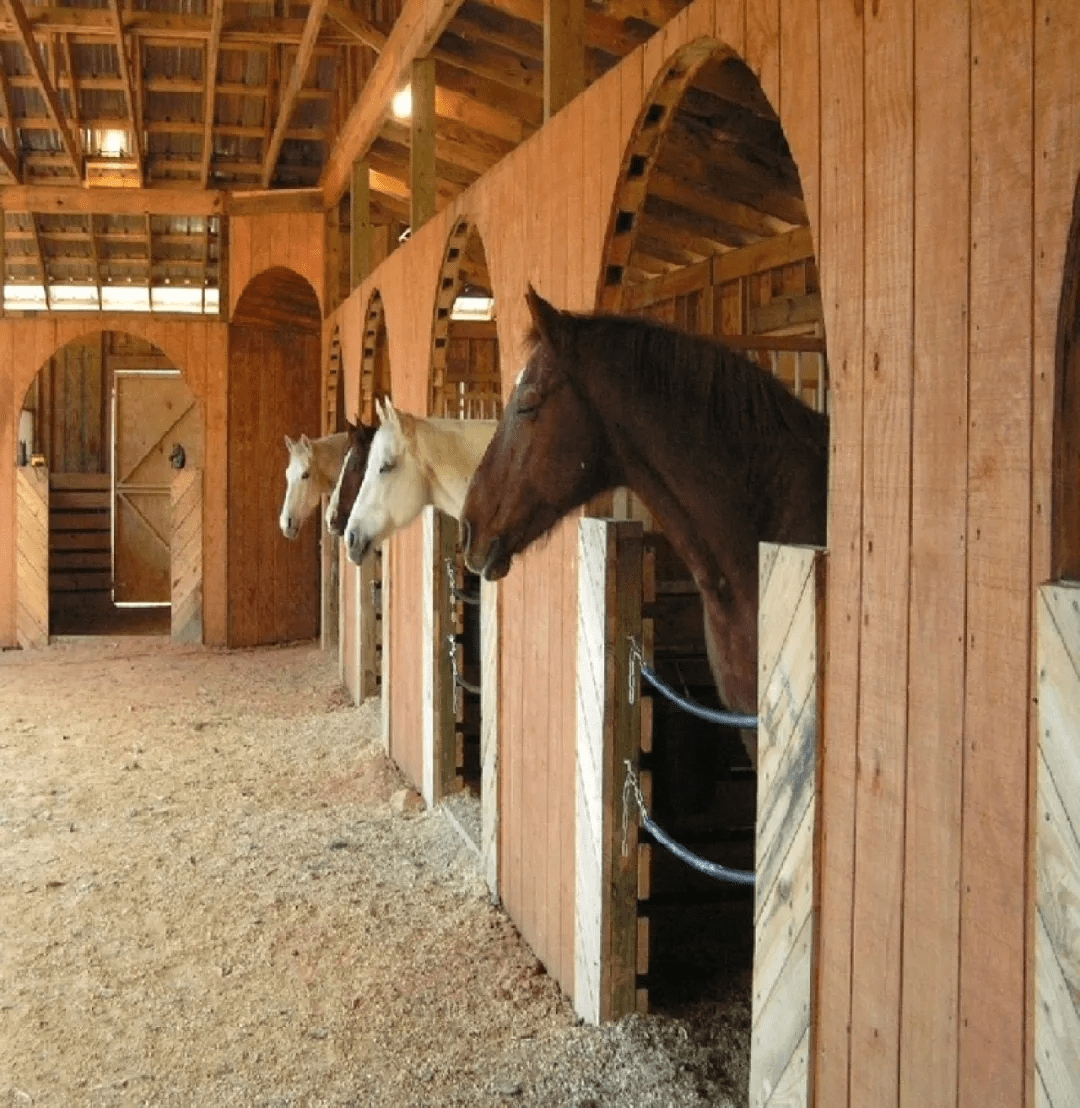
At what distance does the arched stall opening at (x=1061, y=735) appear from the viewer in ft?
4.50

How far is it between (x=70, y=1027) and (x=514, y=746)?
1.59 meters

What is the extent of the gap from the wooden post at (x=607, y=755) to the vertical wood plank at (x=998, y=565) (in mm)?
1575

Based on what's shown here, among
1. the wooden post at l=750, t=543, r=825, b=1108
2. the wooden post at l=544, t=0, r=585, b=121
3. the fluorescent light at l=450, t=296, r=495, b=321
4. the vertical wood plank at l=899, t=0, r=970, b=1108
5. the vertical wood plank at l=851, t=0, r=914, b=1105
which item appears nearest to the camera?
the vertical wood plank at l=899, t=0, r=970, b=1108

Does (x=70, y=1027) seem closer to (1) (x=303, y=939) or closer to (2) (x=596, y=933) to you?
(1) (x=303, y=939)

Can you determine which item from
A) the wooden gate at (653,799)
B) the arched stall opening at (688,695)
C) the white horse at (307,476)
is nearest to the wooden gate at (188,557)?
the white horse at (307,476)

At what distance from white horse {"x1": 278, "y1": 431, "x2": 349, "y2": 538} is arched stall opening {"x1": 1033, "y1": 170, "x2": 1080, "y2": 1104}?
22.3 ft

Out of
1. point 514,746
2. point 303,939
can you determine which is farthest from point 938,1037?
point 303,939

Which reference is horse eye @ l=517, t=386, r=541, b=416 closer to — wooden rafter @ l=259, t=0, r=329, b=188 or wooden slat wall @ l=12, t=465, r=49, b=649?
wooden rafter @ l=259, t=0, r=329, b=188

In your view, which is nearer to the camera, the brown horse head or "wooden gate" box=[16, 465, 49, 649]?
the brown horse head

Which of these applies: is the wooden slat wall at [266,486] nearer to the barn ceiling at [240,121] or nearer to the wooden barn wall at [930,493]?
the barn ceiling at [240,121]

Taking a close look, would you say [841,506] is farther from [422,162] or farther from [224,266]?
[224,266]

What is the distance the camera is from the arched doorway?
10984 millimetres

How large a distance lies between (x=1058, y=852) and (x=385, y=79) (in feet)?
21.6

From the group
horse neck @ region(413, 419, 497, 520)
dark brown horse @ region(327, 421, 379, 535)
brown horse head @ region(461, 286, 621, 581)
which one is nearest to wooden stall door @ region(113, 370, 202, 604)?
dark brown horse @ region(327, 421, 379, 535)
